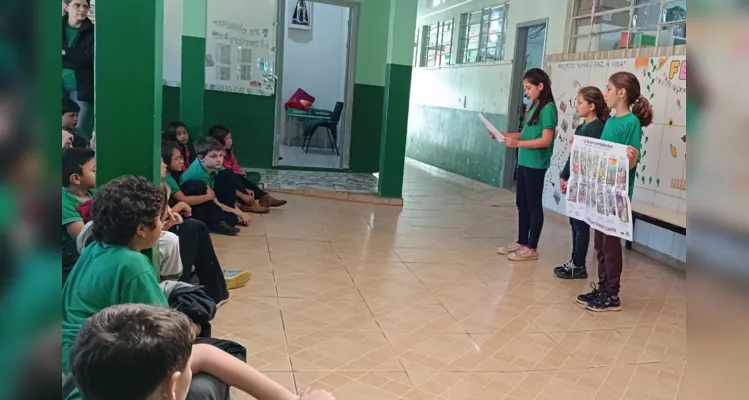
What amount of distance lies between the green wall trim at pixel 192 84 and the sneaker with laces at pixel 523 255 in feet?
11.6

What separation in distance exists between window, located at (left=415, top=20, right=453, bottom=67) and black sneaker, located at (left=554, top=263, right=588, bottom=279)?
5.86m

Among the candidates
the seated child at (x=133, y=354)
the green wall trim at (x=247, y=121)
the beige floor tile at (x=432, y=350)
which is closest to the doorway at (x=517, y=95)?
the green wall trim at (x=247, y=121)

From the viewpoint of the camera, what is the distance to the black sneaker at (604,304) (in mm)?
3492

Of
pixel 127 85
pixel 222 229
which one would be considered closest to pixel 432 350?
pixel 127 85

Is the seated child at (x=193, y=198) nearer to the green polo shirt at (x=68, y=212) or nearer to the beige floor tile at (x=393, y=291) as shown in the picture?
the green polo shirt at (x=68, y=212)

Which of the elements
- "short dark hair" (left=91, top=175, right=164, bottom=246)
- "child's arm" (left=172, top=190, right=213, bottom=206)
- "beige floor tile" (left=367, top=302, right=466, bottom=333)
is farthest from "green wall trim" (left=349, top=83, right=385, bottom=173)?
"short dark hair" (left=91, top=175, right=164, bottom=246)

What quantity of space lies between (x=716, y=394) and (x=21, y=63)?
61 centimetres

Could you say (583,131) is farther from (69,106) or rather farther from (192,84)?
(192,84)

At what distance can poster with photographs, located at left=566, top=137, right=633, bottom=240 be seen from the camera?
3314 millimetres

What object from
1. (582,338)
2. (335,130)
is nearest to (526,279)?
(582,338)

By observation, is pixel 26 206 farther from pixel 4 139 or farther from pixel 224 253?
pixel 224 253

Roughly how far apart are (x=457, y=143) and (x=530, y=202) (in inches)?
190

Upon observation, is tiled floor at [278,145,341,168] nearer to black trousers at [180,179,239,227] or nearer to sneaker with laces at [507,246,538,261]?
black trousers at [180,179,239,227]

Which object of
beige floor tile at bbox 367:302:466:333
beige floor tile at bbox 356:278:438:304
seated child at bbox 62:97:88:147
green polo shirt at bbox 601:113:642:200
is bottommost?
beige floor tile at bbox 367:302:466:333
